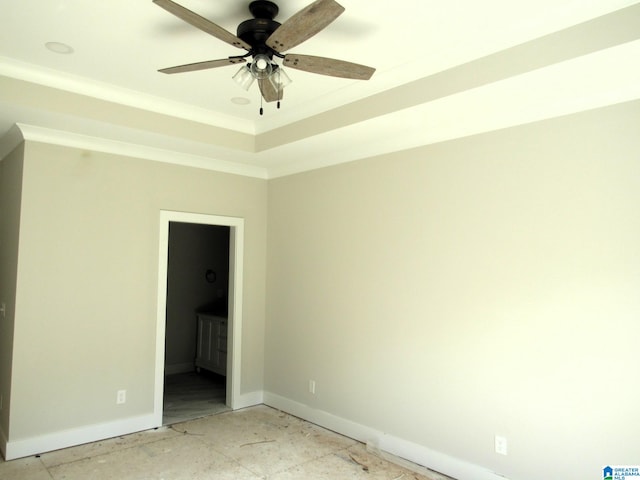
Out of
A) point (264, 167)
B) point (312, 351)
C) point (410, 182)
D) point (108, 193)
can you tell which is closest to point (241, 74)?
point (410, 182)

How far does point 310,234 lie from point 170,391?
2.79m

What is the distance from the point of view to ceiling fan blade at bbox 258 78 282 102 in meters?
2.41

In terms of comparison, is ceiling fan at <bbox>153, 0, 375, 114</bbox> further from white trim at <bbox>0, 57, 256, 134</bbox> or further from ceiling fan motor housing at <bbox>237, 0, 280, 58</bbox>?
white trim at <bbox>0, 57, 256, 134</bbox>

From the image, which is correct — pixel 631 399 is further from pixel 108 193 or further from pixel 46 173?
pixel 46 173

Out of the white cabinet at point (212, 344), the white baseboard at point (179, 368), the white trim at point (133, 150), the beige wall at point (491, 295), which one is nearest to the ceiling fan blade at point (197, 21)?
the beige wall at point (491, 295)

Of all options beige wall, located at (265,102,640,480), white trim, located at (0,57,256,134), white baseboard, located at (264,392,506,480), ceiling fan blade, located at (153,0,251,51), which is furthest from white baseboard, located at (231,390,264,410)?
ceiling fan blade, located at (153,0,251,51)

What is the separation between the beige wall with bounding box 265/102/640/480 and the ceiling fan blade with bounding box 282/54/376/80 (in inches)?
52.3

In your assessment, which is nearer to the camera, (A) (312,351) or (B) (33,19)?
(B) (33,19)

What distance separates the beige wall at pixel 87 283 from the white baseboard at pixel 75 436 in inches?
1.9

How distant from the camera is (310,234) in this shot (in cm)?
449

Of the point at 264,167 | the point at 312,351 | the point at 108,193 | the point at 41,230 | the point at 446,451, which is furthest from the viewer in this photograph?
the point at 264,167

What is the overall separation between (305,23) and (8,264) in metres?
3.50

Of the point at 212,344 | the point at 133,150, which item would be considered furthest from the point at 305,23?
the point at 212,344

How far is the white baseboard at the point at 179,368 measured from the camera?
6.17 meters
